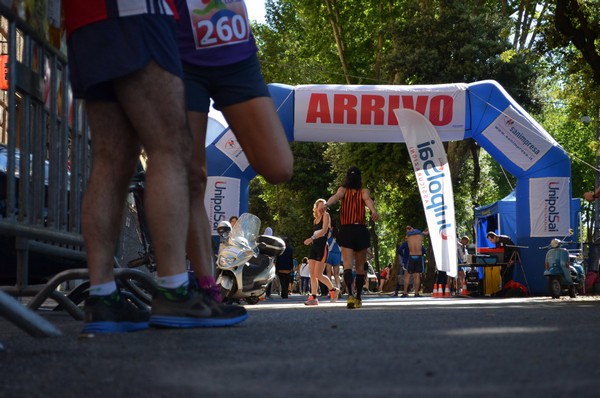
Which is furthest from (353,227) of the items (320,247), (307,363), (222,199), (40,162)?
(307,363)

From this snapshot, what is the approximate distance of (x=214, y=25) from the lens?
5832 millimetres

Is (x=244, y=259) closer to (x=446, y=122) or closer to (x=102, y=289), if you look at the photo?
(x=446, y=122)

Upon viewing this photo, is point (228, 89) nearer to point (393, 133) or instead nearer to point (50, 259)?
point (50, 259)

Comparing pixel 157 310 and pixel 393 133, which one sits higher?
pixel 393 133

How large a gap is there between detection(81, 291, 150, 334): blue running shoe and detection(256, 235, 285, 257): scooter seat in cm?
1212

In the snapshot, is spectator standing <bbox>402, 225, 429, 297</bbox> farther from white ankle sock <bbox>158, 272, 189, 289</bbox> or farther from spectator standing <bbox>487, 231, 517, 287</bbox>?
white ankle sock <bbox>158, 272, 189, 289</bbox>

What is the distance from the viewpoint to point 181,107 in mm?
4910

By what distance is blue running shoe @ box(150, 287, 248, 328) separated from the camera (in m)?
4.86

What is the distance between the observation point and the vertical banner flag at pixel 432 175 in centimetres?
1997

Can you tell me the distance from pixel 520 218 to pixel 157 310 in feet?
57.2

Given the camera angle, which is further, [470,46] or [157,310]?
[470,46]

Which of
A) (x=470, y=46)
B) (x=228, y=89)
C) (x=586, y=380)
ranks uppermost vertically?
(x=470, y=46)

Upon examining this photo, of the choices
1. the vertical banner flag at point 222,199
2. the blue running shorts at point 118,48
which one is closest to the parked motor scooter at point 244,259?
the vertical banner flag at point 222,199

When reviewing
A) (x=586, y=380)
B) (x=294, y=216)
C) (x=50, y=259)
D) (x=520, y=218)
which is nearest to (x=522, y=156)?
(x=520, y=218)
